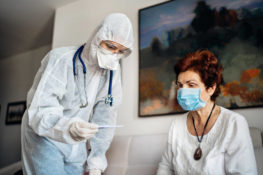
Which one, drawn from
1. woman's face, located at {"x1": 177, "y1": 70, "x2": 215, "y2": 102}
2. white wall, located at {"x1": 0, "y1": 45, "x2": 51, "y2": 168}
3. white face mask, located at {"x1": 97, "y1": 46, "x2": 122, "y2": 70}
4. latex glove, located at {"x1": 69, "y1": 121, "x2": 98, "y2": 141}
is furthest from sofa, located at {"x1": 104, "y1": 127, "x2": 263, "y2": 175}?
white wall, located at {"x1": 0, "y1": 45, "x2": 51, "y2": 168}

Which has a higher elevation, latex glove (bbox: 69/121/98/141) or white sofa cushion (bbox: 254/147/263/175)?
latex glove (bbox: 69/121/98/141)

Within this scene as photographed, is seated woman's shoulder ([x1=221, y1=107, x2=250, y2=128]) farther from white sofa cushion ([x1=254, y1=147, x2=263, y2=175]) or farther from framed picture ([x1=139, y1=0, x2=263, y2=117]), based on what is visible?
framed picture ([x1=139, y1=0, x2=263, y2=117])

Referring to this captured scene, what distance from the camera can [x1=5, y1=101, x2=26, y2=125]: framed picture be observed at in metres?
4.13

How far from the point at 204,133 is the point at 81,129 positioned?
70cm

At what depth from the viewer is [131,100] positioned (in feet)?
7.24

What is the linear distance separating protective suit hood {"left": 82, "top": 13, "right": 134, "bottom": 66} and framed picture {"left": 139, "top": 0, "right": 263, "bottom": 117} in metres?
0.77

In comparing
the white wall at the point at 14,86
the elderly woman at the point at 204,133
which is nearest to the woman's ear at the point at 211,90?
the elderly woman at the point at 204,133

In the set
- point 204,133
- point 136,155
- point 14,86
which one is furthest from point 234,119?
point 14,86

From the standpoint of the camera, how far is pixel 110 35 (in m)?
1.31

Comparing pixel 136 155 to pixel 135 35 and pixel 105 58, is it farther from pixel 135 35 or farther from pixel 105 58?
pixel 135 35

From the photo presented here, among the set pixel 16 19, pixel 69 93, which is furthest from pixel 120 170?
pixel 16 19

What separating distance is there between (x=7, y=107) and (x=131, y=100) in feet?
10.3

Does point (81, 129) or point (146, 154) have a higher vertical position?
point (81, 129)

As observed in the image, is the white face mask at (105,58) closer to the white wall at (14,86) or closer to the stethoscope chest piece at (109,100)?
the stethoscope chest piece at (109,100)
